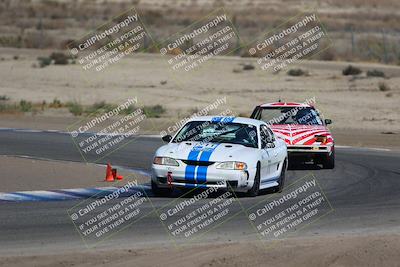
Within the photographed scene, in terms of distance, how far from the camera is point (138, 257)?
1170 cm

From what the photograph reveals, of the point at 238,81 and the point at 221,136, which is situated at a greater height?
the point at 221,136

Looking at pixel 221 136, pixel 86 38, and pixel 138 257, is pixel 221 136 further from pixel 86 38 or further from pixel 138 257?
pixel 86 38

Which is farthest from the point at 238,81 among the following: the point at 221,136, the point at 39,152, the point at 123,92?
the point at 221,136

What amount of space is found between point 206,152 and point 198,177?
1.55 ft

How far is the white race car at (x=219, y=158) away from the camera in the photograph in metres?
16.6

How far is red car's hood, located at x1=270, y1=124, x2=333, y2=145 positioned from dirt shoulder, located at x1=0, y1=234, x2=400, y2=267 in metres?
9.62

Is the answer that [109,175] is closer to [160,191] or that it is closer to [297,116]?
[160,191]

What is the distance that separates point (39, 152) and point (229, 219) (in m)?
11.8

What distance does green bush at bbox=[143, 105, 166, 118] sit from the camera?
37594 mm

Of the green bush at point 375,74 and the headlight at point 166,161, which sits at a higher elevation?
the headlight at point 166,161

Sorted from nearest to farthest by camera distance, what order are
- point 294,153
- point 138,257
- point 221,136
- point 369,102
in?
point 138,257 < point 221,136 < point 294,153 < point 369,102

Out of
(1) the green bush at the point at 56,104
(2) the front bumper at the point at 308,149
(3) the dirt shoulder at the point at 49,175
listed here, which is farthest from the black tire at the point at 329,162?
(1) the green bush at the point at 56,104

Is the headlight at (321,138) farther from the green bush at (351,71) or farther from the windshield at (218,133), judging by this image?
the green bush at (351,71)

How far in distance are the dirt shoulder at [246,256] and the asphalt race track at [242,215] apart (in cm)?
60
